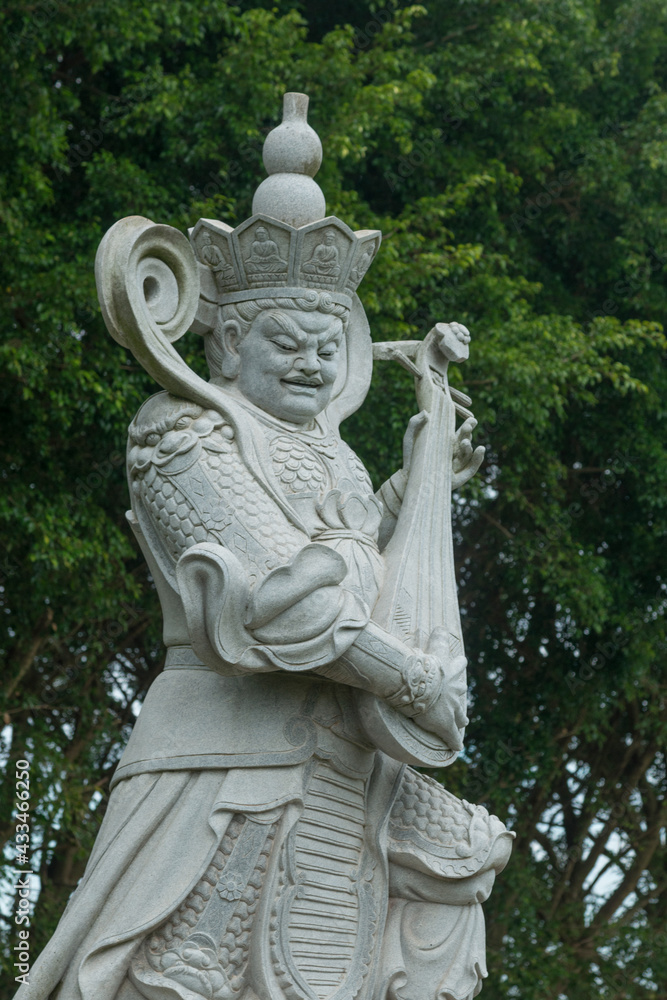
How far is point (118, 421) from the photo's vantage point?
26.7 ft

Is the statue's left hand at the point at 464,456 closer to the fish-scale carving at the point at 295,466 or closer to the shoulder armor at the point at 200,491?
the fish-scale carving at the point at 295,466

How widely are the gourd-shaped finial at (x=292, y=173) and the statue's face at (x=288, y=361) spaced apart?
0.99 ft

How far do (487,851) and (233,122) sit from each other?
18.5 feet

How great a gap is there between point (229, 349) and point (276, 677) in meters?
0.99

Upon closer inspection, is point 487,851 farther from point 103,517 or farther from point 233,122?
point 233,122

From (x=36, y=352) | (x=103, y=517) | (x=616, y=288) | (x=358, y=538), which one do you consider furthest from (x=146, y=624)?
(x=358, y=538)

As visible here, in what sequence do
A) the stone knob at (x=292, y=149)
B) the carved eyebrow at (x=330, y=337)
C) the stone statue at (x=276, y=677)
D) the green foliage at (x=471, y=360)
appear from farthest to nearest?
1. the green foliage at (x=471, y=360)
2. the stone knob at (x=292, y=149)
3. the carved eyebrow at (x=330, y=337)
4. the stone statue at (x=276, y=677)

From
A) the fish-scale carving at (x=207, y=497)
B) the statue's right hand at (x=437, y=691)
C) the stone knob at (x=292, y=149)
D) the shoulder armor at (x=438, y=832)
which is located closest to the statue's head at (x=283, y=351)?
the fish-scale carving at (x=207, y=497)

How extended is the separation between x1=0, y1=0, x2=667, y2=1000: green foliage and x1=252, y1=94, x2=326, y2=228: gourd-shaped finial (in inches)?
139

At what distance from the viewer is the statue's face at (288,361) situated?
416cm

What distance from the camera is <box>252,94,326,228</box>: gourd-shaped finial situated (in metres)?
4.23

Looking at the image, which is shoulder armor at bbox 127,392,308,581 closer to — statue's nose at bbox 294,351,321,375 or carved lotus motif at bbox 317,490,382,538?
carved lotus motif at bbox 317,490,382,538

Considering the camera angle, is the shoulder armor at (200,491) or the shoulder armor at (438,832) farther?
the shoulder armor at (438,832)

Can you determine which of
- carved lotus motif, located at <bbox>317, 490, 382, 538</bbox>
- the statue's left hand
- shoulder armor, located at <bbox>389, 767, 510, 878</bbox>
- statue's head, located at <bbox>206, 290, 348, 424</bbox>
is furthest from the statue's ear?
shoulder armor, located at <bbox>389, 767, 510, 878</bbox>
